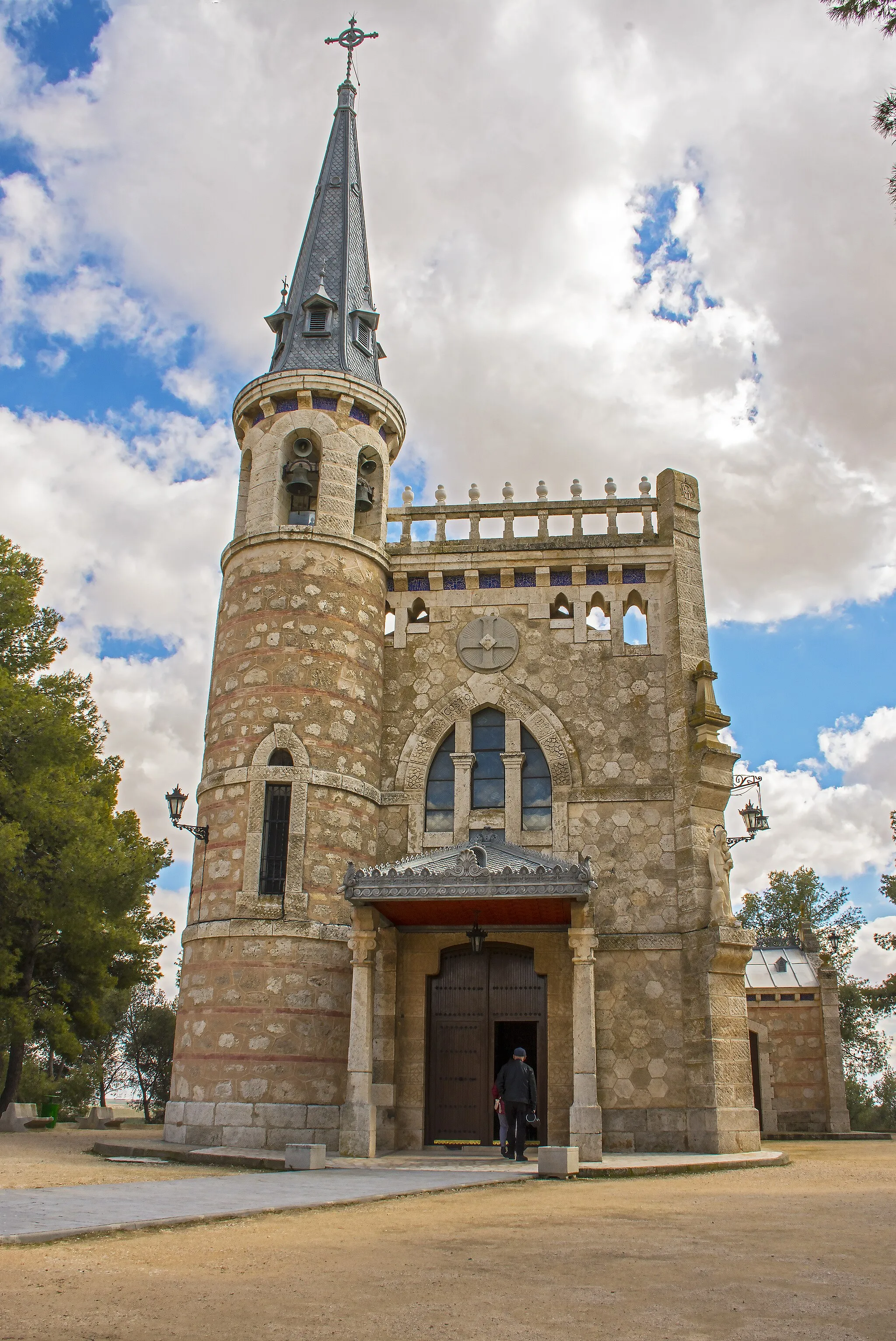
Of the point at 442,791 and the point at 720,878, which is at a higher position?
the point at 442,791

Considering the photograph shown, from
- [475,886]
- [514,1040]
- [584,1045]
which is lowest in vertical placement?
[584,1045]

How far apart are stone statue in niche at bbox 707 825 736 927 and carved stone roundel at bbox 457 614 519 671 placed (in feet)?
14.7

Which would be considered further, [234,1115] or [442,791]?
[442,791]

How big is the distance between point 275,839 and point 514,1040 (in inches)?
223

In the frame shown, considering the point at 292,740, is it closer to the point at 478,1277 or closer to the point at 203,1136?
the point at 203,1136

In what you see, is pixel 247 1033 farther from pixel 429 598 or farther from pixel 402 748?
pixel 429 598

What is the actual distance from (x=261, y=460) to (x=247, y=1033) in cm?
945

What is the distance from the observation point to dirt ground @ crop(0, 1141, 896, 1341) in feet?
15.4

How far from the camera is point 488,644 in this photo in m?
18.2

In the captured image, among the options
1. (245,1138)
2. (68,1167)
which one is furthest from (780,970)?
(68,1167)

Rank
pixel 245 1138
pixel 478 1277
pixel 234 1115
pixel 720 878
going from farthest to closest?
1. pixel 720 878
2. pixel 234 1115
3. pixel 245 1138
4. pixel 478 1277

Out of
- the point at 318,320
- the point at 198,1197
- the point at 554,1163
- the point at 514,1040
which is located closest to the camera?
the point at 198,1197

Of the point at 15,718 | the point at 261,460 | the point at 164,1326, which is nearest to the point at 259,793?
the point at 261,460

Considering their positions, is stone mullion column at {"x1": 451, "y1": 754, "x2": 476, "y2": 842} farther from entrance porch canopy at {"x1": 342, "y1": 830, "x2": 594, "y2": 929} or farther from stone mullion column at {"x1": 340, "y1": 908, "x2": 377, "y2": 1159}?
stone mullion column at {"x1": 340, "y1": 908, "x2": 377, "y2": 1159}
